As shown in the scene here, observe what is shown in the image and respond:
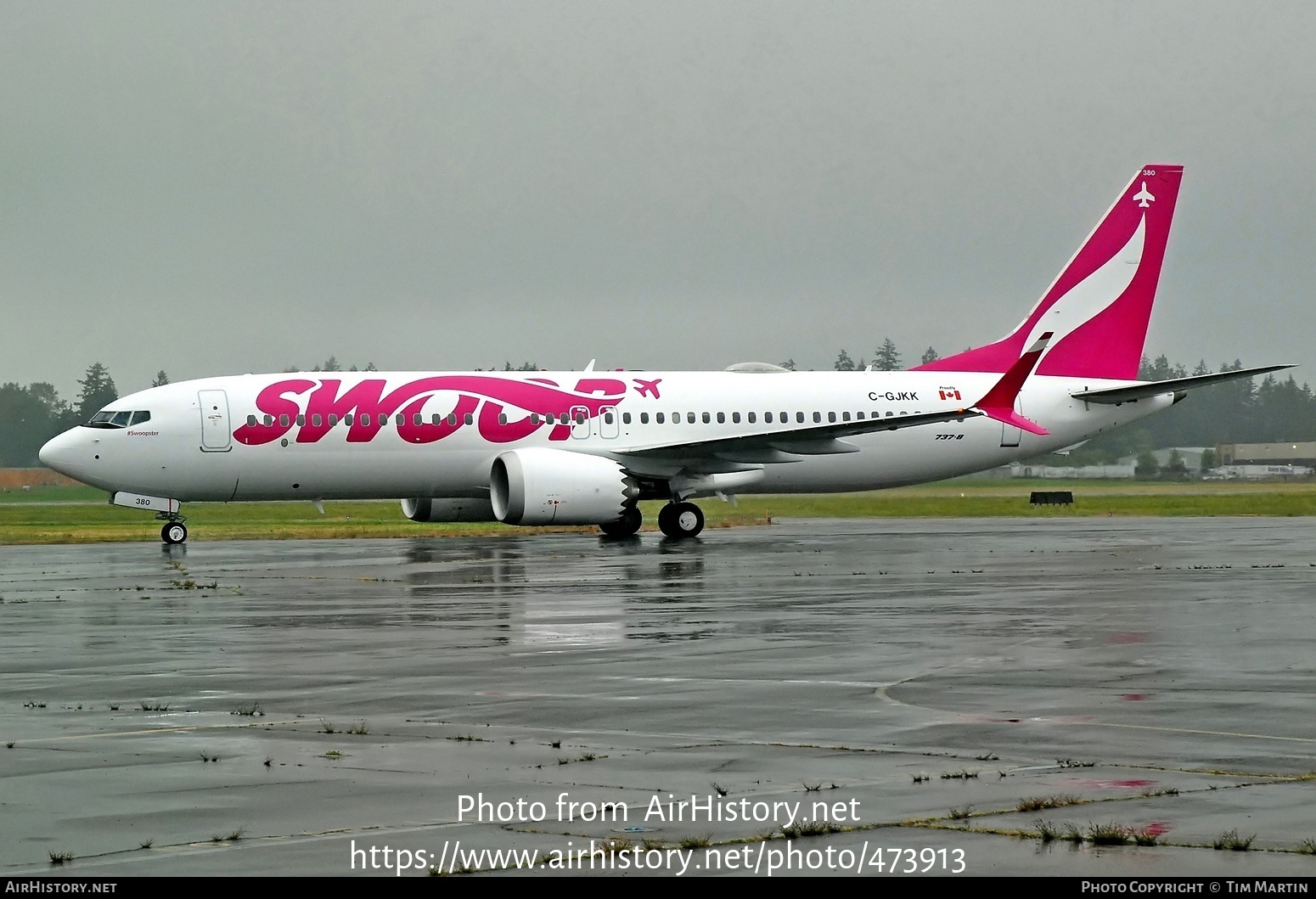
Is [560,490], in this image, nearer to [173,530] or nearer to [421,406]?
[421,406]

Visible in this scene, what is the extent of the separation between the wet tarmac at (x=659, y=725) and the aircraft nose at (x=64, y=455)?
41.5 ft

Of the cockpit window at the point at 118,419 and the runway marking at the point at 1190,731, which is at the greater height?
the cockpit window at the point at 118,419

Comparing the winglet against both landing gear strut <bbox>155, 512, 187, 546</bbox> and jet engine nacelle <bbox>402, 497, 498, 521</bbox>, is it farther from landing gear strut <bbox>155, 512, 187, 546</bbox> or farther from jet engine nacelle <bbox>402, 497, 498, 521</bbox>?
landing gear strut <bbox>155, 512, 187, 546</bbox>

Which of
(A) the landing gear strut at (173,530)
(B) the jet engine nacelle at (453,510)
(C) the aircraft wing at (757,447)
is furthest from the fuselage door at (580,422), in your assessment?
(A) the landing gear strut at (173,530)

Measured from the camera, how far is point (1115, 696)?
11.3 metres

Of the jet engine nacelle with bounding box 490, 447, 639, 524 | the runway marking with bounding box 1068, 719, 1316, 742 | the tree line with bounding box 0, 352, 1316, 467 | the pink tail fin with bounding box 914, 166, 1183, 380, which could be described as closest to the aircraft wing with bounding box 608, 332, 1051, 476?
the jet engine nacelle with bounding box 490, 447, 639, 524

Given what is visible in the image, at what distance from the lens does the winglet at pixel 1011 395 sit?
3441 centimetres

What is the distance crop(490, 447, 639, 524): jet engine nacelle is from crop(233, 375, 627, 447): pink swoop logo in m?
1.87

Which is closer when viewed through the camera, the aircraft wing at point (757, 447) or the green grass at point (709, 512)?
the aircraft wing at point (757, 447)

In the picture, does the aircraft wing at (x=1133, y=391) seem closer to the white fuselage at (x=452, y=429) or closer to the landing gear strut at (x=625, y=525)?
the white fuselage at (x=452, y=429)

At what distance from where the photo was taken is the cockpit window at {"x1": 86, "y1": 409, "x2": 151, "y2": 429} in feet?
111

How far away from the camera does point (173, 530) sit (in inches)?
1364

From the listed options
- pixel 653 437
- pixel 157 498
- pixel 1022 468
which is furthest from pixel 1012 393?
pixel 1022 468

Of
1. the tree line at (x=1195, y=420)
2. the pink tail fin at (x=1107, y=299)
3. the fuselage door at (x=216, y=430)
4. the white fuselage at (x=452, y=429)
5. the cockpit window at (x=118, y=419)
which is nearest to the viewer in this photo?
the fuselage door at (x=216, y=430)
